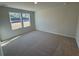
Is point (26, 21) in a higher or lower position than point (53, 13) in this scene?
lower

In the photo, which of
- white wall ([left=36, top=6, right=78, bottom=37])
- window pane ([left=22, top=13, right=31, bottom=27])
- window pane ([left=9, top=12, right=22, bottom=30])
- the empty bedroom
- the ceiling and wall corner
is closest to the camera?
the empty bedroom

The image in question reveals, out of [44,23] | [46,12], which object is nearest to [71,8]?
[46,12]

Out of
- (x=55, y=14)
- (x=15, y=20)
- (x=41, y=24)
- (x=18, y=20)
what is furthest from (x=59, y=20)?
(x=15, y=20)

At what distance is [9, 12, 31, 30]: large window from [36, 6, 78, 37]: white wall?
1.10 meters

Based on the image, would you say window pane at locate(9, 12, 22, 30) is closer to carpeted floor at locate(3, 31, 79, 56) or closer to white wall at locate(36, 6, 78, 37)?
carpeted floor at locate(3, 31, 79, 56)

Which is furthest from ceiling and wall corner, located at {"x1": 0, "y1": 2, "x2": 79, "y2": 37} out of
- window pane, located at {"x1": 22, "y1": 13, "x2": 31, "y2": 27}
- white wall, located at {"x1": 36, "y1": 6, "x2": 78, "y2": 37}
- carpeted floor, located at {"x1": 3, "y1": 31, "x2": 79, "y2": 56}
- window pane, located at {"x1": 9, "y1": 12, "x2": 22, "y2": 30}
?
carpeted floor, located at {"x1": 3, "y1": 31, "x2": 79, "y2": 56}

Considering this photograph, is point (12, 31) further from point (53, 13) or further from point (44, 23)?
point (53, 13)

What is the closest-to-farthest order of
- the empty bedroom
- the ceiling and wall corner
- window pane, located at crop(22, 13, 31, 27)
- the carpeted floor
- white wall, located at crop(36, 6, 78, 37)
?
the carpeted floor
the empty bedroom
the ceiling and wall corner
white wall, located at crop(36, 6, 78, 37)
window pane, located at crop(22, 13, 31, 27)

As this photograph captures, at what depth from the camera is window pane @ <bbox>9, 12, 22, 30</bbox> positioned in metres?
4.75

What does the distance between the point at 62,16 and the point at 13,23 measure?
3126 mm

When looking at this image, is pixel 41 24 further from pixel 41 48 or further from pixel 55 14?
pixel 41 48

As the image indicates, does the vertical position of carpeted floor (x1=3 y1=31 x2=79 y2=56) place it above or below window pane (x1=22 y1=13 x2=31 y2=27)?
below

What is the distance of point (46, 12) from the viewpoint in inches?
237

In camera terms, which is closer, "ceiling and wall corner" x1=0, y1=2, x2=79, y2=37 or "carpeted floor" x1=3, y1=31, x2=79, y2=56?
"carpeted floor" x1=3, y1=31, x2=79, y2=56
